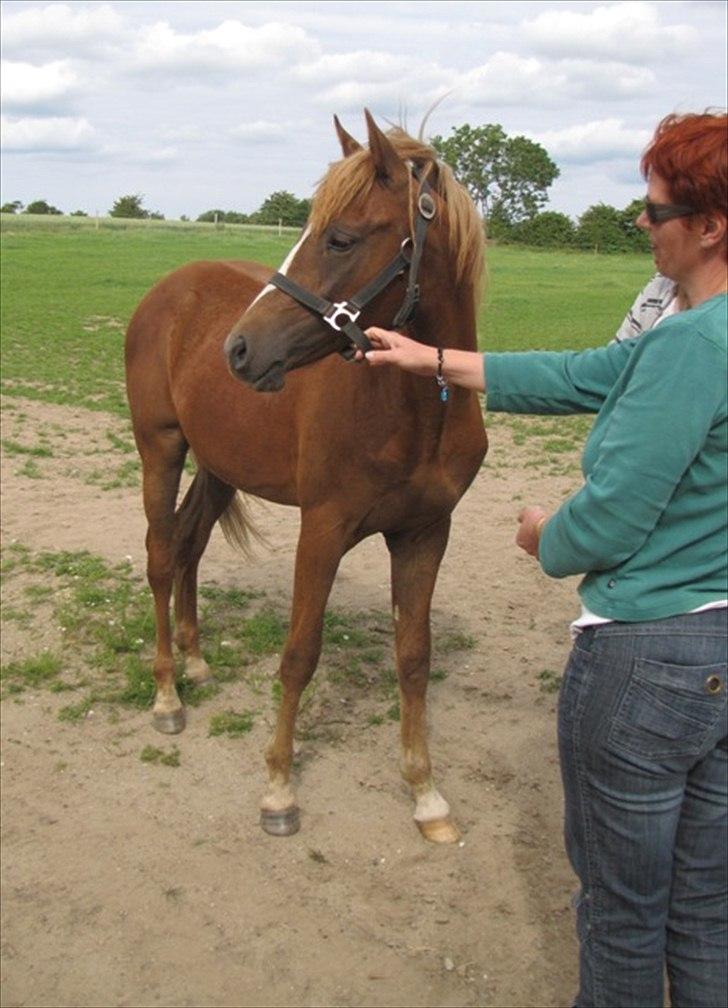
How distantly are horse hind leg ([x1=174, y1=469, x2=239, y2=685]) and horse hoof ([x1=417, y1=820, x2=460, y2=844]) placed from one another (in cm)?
165

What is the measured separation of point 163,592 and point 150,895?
172 cm

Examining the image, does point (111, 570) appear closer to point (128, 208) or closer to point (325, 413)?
point (325, 413)

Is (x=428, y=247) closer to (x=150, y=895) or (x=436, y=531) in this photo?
(x=436, y=531)

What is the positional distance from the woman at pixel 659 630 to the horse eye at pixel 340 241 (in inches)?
44.2

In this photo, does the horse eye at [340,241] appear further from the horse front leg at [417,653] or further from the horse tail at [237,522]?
the horse tail at [237,522]

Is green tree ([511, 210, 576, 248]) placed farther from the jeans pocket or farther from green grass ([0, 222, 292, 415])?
the jeans pocket

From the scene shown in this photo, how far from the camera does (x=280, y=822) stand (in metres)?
3.78

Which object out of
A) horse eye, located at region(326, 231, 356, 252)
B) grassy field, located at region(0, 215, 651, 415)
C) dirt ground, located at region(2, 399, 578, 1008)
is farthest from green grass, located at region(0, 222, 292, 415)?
horse eye, located at region(326, 231, 356, 252)

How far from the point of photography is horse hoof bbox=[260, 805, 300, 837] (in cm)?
377

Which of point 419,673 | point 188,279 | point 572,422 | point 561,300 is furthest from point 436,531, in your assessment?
point 561,300

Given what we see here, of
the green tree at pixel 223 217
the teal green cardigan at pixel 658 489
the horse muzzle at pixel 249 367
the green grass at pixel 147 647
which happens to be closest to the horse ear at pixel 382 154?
the horse muzzle at pixel 249 367

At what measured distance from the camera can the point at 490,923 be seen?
3.23 metres

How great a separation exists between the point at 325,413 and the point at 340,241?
81 centimetres

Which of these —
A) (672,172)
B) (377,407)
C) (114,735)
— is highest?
(672,172)
